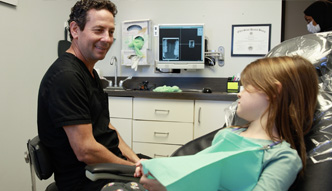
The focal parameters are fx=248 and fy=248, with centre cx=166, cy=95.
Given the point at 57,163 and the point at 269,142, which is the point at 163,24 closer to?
the point at 57,163

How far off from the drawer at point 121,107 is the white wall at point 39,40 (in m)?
0.63

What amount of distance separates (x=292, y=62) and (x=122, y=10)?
100 inches

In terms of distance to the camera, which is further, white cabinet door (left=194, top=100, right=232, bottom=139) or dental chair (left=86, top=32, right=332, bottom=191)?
white cabinet door (left=194, top=100, right=232, bottom=139)

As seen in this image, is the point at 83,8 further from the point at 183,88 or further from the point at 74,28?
the point at 183,88

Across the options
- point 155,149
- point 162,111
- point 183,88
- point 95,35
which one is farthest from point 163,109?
point 95,35

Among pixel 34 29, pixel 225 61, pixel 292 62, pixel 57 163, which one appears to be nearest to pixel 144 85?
pixel 225 61

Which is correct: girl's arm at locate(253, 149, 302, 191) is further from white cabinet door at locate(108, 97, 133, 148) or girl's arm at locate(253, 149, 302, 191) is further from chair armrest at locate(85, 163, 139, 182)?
white cabinet door at locate(108, 97, 133, 148)

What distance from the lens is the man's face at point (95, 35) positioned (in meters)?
1.16

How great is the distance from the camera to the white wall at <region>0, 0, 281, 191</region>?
1.93m

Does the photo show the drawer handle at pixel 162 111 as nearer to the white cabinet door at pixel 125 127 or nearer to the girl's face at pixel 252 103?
the white cabinet door at pixel 125 127

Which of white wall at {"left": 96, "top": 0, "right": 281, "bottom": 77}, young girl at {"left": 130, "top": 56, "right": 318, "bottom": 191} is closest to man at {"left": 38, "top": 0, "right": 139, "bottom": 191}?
young girl at {"left": 130, "top": 56, "right": 318, "bottom": 191}

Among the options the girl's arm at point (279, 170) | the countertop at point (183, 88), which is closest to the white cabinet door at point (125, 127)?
the countertop at point (183, 88)

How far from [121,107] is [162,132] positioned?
47 centimetres

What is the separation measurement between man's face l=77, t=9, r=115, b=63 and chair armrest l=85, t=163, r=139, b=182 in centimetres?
59
